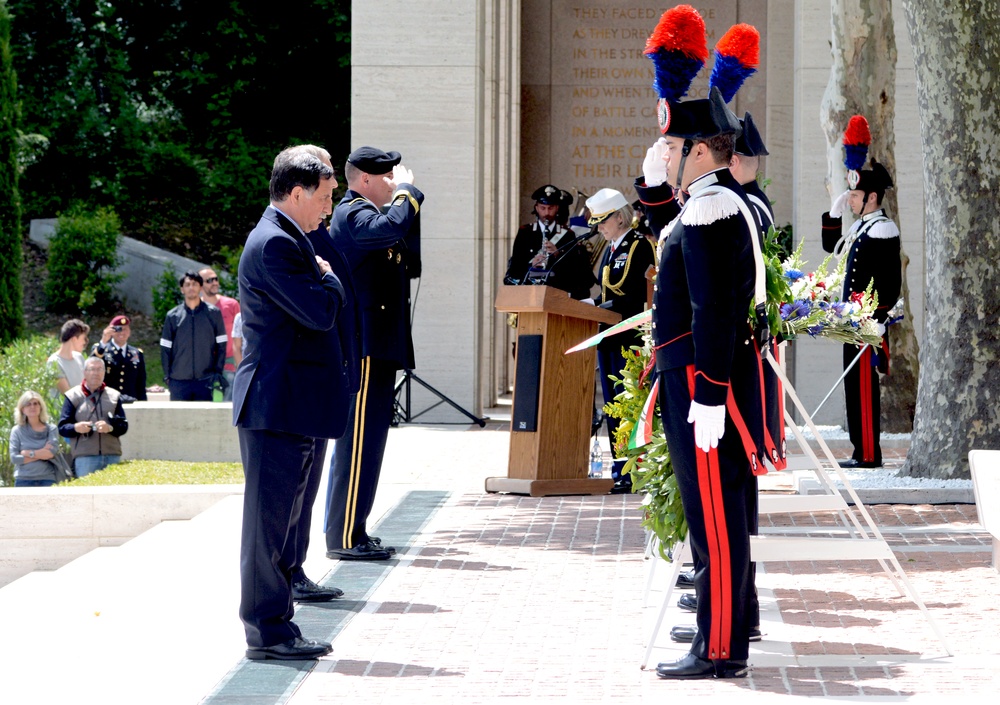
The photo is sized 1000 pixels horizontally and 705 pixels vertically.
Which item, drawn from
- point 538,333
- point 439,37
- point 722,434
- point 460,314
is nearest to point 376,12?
point 439,37

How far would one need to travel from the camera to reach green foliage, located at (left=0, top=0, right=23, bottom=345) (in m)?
22.3

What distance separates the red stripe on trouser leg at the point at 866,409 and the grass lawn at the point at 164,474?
15.7 feet

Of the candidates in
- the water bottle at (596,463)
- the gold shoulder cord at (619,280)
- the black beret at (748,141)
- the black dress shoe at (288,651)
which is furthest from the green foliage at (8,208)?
the black beret at (748,141)

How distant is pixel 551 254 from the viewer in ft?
41.5

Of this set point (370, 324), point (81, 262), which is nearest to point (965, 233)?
point (370, 324)

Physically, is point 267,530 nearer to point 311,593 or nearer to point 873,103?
point 311,593

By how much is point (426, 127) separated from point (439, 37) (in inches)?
35.7

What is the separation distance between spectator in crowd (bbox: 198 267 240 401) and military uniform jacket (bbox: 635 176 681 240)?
1018 cm

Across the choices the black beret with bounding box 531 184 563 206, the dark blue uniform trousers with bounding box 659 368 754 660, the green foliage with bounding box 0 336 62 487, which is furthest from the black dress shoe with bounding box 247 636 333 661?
the green foliage with bounding box 0 336 62 487

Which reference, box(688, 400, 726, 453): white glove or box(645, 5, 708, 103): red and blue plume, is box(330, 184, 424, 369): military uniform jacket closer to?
box(645, 5, 708, 103): red and blue plume

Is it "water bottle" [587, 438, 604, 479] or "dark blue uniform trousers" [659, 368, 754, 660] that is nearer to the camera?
"dark blue uniform trousers" [659, 368, 754, 660]

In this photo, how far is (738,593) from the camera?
5562 mm

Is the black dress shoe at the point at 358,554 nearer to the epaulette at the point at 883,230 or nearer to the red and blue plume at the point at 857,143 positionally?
the epaulette at the point at 883,230

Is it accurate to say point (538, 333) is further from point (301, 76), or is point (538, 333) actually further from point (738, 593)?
point (301, 76)
